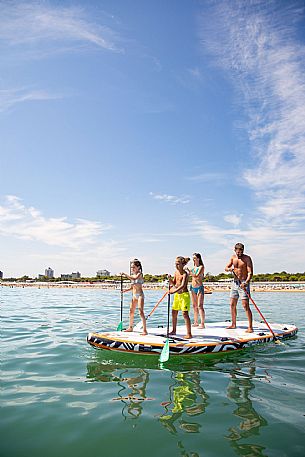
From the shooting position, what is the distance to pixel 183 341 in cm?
825

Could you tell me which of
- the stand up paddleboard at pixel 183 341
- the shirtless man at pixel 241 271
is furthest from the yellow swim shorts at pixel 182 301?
the shirtless man at pixel 241 271

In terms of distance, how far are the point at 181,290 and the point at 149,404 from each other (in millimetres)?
3586

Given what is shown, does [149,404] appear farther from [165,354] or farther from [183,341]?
[183,341]

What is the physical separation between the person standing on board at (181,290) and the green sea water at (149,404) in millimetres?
975

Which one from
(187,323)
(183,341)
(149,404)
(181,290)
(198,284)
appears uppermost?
(198,284)

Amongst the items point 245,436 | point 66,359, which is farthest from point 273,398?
point 66,359

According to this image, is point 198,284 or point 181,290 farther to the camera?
point 198,284

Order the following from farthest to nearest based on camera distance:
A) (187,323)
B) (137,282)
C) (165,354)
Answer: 1. (137,282)
2. (187,323)
3. (165,354)

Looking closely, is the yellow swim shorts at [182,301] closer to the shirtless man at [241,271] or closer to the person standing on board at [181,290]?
the person standing on board at [181,290]

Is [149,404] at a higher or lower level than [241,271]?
lower

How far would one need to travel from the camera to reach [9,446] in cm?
413

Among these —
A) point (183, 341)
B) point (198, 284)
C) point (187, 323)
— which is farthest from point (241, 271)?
point (183, 341)

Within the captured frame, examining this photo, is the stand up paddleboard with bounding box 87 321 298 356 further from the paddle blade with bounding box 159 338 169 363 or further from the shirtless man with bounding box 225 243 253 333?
the shirtless man with bounding box 225 243 253 333

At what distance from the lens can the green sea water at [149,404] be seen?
416 cm
